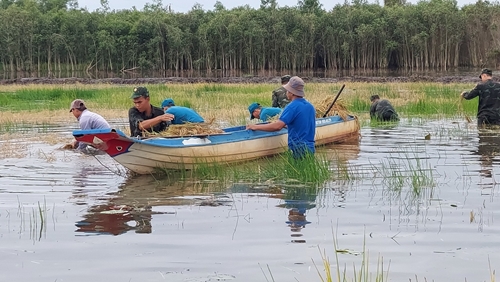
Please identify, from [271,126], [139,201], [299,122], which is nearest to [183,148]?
[271,126]

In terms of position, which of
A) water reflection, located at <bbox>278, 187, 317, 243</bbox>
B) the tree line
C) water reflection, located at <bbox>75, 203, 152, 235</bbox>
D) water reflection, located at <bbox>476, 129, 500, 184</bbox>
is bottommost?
water reflection, located at <bbox>476, 129, 500, 184</bbox>

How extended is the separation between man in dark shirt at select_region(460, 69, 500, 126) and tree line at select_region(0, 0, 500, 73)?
5304 cm

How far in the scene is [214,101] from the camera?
87.5ft

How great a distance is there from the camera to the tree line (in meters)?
69.5

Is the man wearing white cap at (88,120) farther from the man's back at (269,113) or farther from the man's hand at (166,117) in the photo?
the man's back at (269,113)

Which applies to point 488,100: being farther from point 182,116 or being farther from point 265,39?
point 265,39

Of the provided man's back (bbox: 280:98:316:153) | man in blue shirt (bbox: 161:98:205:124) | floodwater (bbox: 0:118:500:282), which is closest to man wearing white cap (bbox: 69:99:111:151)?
floodwater (bbox: 0:118:500:282)

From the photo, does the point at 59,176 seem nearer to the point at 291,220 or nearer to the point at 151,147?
the point at 151,147

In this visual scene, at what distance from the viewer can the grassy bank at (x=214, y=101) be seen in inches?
856

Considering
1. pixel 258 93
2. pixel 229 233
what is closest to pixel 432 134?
pixel 229 233

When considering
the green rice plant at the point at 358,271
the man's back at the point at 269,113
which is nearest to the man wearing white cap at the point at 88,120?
the man's back at the point at 269,113

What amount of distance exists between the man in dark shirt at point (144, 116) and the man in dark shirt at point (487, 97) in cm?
733

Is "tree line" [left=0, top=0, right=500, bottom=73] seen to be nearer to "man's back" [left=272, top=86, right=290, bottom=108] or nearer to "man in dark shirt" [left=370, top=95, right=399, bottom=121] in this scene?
"man in dark shirt" [left=370, top=95, right=399, bottom=121]

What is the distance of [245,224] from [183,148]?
3747 mm
